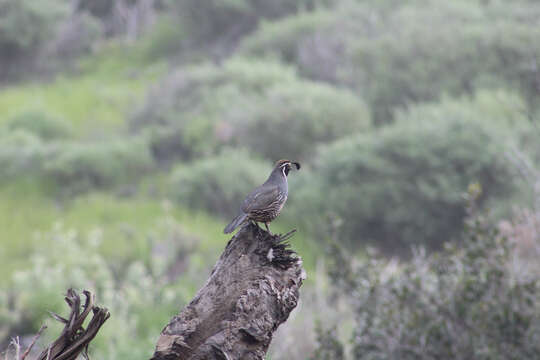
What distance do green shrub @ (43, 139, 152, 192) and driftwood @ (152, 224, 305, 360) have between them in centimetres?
979

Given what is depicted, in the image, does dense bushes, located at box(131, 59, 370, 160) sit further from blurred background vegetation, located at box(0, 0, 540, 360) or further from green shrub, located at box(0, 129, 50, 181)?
green shrub, located at box(0, 129, 50, 181)

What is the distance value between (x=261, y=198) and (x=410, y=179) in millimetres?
7528

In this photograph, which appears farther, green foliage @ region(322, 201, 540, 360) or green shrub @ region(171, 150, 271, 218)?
green shrub @ region(171, 150, 271, 218)

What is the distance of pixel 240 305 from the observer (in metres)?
2.25

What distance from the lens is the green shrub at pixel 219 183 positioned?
10.5 m

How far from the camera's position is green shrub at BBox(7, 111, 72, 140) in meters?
13.9

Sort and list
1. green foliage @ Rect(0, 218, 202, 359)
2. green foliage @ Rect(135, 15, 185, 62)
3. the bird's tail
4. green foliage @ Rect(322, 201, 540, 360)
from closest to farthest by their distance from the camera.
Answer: the bird's tail, green foliage @ Rect(322, 201, 540, 360), green foliage @ Rect(0, 218, 202, 359), green foliage @ Rect(135, 15, 185, 62)

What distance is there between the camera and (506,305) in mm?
4230

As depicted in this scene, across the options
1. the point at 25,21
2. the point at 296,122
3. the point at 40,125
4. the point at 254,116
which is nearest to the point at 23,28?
the point at 25,21

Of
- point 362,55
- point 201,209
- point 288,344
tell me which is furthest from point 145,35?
point 288,344

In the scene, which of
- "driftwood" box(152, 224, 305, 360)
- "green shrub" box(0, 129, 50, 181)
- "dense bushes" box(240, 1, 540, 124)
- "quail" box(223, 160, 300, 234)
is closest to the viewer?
"driftwood" box(152, 224, 305, 360)

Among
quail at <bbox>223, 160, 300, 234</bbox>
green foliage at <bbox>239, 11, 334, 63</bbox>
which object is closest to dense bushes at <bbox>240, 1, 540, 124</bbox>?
green foliage at <bbox>239, 11, 334, 63</bbox>

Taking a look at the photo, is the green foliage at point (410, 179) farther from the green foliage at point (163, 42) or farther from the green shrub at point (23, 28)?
the green foliage at point (163, 42)

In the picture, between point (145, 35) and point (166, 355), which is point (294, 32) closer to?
point (145, 35)
